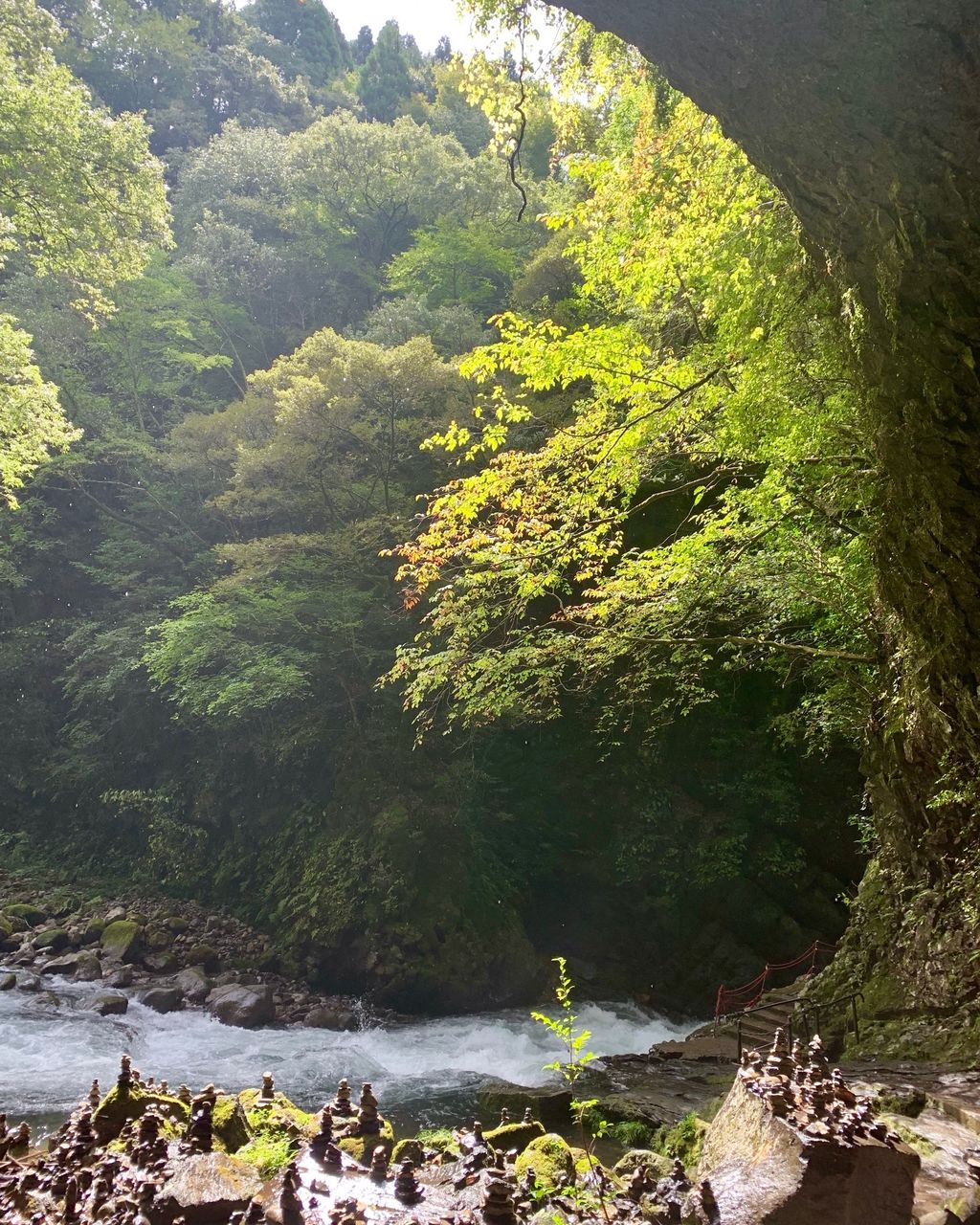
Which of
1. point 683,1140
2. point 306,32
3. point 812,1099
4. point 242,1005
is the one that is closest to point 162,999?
point 242,1005

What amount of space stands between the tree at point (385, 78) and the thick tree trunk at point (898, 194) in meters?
31.7

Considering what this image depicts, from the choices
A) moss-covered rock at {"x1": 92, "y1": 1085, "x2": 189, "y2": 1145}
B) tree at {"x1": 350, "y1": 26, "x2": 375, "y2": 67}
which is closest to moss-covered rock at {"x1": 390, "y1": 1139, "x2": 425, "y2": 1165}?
moss-covered rock at {"x1": 92, "y1": 1085, "x2": 189, "y2": 1145}

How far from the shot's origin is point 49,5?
73.4ft

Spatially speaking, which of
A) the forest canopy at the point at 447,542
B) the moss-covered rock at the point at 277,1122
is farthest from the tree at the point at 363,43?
the moss-covered rock at the point at 277,1122

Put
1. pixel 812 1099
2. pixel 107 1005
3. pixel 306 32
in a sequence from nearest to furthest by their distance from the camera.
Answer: pixel 812 1099
pixel 107 1005
pixel 306 32

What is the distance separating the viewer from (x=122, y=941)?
10.7 metres

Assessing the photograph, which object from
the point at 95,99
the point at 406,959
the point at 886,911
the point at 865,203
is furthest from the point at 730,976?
the point at 95,99

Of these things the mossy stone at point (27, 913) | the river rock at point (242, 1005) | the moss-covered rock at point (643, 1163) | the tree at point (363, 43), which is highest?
the tree at point (363, 43)

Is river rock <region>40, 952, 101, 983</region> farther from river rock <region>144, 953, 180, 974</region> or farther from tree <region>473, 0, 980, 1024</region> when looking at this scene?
tree <region>473, 0, 980, 1024</region>

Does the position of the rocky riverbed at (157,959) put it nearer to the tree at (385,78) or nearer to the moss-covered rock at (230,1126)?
the moss-covered rock at (230,1126)

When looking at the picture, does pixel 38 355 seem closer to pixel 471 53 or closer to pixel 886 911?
pixel 471 53

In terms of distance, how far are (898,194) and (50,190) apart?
1196cm

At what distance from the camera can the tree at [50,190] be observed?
972 centimetres

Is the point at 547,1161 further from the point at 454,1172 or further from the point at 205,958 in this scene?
the point at 205,958
